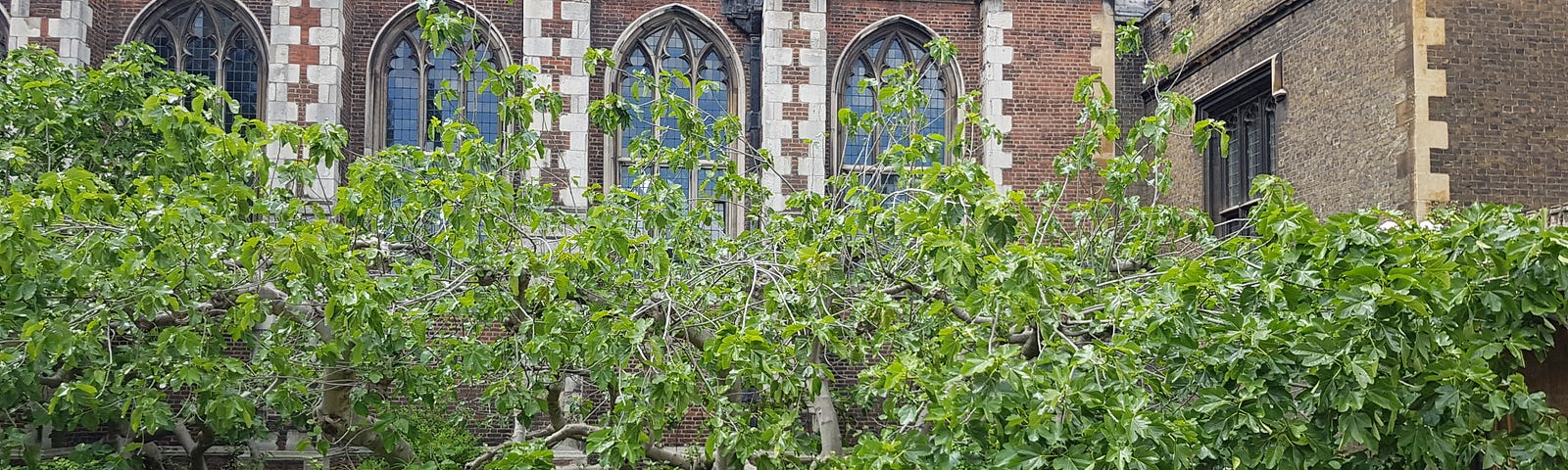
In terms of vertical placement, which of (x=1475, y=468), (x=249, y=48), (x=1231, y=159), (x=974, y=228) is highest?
(x=249, y=48)

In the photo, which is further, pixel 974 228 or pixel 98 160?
pixel 98 160

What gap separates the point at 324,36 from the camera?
15.3 metres

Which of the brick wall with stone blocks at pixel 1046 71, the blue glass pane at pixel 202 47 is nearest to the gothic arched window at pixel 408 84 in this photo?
the blue glass pane at pixel 202 47

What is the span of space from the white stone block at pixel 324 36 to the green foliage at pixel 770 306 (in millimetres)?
5416

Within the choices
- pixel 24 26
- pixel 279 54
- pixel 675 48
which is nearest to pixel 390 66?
pixel 279 54

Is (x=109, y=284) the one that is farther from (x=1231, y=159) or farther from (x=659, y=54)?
(x=1231, y=159)

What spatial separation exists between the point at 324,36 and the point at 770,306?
392 inches

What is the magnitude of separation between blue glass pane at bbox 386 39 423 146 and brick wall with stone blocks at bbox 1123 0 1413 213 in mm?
8518

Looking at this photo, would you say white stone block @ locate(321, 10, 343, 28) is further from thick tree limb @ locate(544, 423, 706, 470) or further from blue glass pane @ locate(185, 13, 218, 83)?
thick tree limb @ locate(544, 423, 706, 470)

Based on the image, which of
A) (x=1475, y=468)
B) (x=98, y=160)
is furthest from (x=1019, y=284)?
(x=98, y=160)

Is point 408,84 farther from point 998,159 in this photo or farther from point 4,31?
point 998,159

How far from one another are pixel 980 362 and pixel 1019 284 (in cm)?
72

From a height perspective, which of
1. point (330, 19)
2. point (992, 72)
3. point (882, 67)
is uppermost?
point (330, 19)

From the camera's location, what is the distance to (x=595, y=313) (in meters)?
6.77
